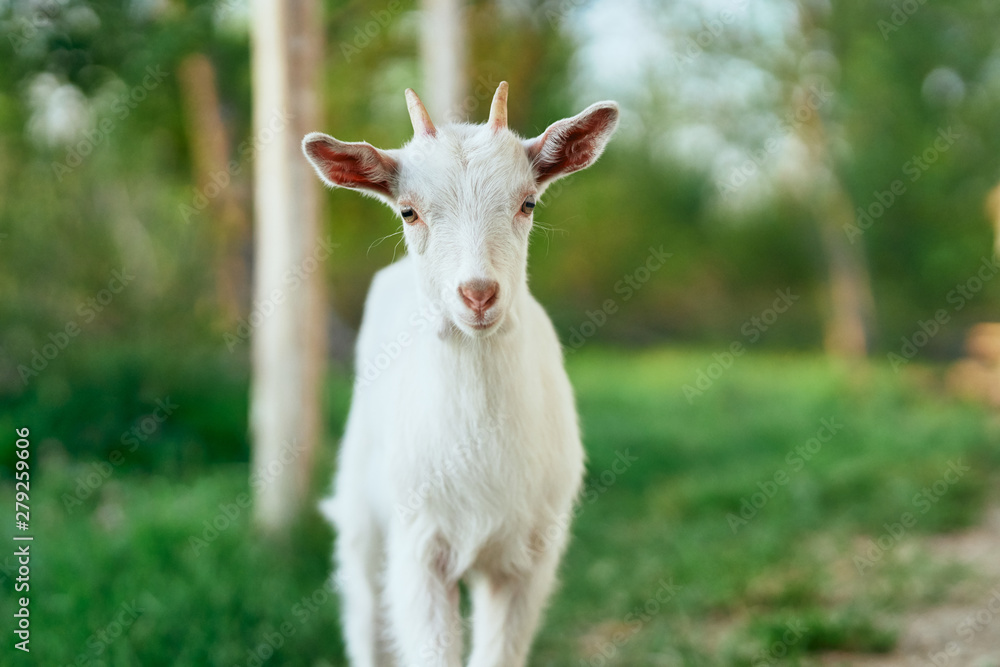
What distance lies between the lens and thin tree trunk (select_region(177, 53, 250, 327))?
1062 cm

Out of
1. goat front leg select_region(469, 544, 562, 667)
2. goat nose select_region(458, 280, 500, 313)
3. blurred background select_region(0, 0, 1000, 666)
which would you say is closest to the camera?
goat nose select_region(458, 280, 500, 313)

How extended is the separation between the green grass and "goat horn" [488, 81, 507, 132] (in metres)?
2.66

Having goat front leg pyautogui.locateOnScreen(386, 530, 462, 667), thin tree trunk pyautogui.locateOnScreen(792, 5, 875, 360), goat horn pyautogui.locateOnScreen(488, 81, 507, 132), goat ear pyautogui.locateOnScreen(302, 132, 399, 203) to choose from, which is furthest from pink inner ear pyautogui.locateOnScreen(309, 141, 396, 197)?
thin tree trunk pyautogui.locateOnScreen(792, 5, 875, 360)

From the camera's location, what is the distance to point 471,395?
2.71 metres

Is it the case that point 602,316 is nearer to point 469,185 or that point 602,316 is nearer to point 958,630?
point 958,630

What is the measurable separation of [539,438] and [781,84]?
938cm

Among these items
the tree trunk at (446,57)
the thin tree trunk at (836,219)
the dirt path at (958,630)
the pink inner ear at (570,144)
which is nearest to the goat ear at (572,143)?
the pink inner ear at (570,144)

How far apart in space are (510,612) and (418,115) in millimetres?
1631

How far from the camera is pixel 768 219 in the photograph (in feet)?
52.4

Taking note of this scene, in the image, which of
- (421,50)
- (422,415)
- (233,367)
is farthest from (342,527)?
(421,50)

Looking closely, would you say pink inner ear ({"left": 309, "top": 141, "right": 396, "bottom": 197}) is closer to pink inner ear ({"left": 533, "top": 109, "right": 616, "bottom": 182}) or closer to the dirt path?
pink inner ear ({"left": 533, "top": 109, "right": 616, "bottom": 182})

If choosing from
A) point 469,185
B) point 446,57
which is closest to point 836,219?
point 446,57

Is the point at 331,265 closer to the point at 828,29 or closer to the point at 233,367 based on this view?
the point at 233,367

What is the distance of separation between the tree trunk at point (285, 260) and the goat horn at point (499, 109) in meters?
2.62
